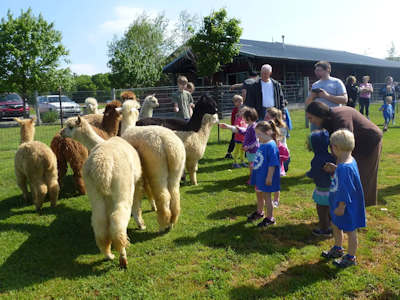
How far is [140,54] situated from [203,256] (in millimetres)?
32862

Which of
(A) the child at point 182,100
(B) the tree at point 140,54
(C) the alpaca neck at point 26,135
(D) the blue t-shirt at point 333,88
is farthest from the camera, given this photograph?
(B) the tree at point 140,54

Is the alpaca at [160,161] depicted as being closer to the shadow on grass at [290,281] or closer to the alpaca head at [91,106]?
the shadow on grass at [290,281]

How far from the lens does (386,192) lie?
5402mm

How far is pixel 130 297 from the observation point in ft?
9.51

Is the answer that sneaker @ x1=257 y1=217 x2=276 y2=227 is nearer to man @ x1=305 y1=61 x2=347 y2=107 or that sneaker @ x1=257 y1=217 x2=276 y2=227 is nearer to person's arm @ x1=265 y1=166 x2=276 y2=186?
person's arm @ x1=265 y1=166 x2=276 y2=186

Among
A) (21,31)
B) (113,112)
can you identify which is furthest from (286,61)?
(113,112)

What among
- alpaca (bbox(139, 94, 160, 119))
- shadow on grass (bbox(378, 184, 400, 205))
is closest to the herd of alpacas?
alpaca (bbox(139, 94, 160, 119))

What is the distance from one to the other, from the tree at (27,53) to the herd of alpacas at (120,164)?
1788 cm

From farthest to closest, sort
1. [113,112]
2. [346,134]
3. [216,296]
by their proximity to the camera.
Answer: [113,112]
[346,134]
[216,296]

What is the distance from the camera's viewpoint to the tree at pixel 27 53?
66.9ft

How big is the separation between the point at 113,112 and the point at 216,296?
12.9 ft

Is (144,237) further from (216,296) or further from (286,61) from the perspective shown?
(286,61)

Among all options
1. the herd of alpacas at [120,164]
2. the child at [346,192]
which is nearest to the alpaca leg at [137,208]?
the herd of alpacas at [120,164]

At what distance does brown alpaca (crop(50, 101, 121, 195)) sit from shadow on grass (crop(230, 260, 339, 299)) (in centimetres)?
369
